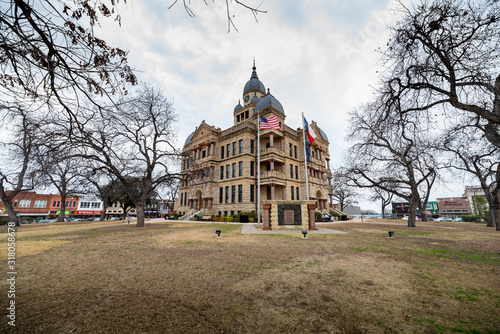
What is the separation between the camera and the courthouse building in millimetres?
30016

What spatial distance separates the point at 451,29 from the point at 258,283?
32.5ft

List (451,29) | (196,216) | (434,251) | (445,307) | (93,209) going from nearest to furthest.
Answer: (445,307) → (451,29) → (434,251) → (196,216) → (93,209)

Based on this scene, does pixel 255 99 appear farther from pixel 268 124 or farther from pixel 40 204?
pixel 40 204

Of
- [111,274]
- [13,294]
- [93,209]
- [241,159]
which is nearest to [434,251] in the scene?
[111,274]

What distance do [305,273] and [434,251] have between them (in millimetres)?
6752

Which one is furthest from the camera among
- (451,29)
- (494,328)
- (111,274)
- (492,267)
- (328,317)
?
(451,29)

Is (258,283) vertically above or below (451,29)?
below

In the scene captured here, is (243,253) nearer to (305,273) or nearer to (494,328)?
(305,273)

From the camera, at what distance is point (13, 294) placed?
3799 mm

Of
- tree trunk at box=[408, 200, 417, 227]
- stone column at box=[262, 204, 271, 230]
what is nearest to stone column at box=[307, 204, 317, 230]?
stone column at box=[262, 204, 271, 230]

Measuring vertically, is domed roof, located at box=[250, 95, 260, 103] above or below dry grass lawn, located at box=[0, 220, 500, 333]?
above

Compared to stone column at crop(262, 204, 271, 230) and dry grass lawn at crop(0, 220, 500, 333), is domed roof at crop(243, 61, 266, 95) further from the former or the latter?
dry grass lawn at crop(0, 220, 500, 333)

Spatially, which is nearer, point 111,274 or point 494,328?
point 494,328

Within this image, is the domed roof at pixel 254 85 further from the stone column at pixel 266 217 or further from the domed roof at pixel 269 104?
the stone column at pixel 266 217
